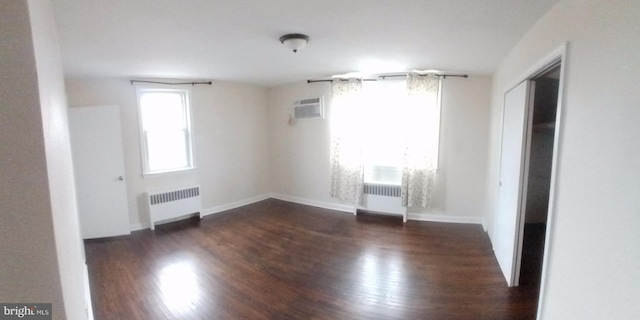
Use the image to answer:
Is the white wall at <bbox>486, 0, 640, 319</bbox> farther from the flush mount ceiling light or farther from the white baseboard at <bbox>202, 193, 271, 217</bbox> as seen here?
the white baseboard at <bbox>202, 193, 271, 217</bbox>

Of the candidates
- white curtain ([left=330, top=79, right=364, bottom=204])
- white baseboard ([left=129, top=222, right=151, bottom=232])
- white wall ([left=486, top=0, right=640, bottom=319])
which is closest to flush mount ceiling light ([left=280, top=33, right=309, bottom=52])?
white wall ([left=486, top=0, right=640, bottom=319])

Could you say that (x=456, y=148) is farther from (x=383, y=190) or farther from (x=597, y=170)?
(x=597, y=170)

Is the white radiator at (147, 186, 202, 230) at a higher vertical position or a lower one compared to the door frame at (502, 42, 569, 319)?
lower

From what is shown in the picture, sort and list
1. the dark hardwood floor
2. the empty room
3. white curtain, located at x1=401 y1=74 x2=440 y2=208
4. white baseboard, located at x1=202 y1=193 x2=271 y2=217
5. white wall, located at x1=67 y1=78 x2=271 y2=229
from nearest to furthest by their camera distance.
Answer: the empty room
the dark hardwood floor
white wall, located at x1=67 y1=78 x2=271 y2=229
white curtain, located at x1=401 y1=74 x2=440 y2=208
white baseboard, located at x1=202 y1=193 x2=271 y2=217

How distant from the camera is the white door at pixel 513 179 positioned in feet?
7.38

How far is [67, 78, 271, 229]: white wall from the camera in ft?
12.1

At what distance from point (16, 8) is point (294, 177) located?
477cm

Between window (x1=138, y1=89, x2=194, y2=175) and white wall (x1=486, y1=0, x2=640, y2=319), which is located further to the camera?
window (x1=138, y1=89, x2=194, y2=175)

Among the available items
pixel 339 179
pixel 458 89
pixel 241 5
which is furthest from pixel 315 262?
pixel 458 89

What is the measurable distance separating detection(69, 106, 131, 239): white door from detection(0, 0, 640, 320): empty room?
2 centimetres

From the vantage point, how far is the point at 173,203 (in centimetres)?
411

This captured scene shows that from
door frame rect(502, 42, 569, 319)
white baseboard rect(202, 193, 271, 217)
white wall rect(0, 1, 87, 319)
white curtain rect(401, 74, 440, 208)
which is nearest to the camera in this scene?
white wall rect(0, 1, 87, 319)

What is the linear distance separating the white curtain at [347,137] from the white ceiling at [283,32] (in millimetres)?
871

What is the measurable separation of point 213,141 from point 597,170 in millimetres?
4811
